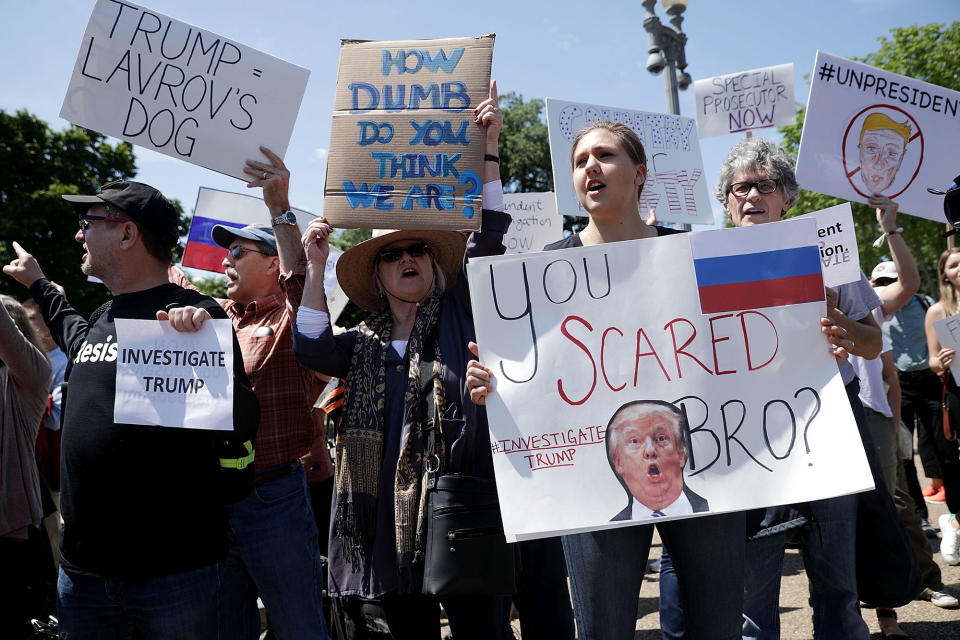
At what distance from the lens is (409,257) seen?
9.61 feet

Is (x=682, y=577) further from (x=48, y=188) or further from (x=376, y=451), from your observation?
(x=48, y=188)

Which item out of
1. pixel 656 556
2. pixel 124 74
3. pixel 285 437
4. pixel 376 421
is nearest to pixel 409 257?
pixel 376 421

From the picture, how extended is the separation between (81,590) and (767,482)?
2.04 m

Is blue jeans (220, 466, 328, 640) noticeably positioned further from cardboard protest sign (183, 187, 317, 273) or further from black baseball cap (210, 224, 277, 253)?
cardboard protest sign (183, 187, 317, 273)

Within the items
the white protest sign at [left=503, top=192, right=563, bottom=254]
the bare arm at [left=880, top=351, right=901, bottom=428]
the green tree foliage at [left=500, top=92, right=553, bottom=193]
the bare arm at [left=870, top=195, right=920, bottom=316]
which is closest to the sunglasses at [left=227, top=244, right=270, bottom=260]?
the bare arm at [left=870, top=195, right=920, bottom=316]

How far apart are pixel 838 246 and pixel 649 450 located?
1.46 m

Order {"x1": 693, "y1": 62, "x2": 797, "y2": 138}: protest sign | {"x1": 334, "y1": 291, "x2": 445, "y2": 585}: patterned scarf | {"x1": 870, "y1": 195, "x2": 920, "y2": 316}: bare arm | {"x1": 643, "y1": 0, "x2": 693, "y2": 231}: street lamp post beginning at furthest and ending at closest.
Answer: {"x1": 643, "y1": 0, "x2": 693, "y2": 231}: street lamp post
{"x1": 693, "y1": 62, "x2": 797, "y2": 138}: protest sign
{"x1": 870, "y1": 195, "x2": 920, "y2": 316}: bare arm
{"x1": 334, "y1": 291, "x2": 445, "y2": 585}: patterned scarf

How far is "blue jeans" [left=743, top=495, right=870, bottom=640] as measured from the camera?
2.63m

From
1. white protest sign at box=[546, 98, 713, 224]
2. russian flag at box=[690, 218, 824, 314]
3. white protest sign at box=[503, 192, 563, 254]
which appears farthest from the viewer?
white protest sign at box=[503, 192, 563, 254]

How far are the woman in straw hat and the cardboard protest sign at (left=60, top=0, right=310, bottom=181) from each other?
77cm

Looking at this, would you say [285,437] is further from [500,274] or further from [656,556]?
[656,556]

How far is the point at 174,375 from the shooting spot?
2.25 m

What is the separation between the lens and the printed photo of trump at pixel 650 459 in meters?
2.02

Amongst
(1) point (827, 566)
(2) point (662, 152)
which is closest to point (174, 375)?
(1) point (827, 566)
